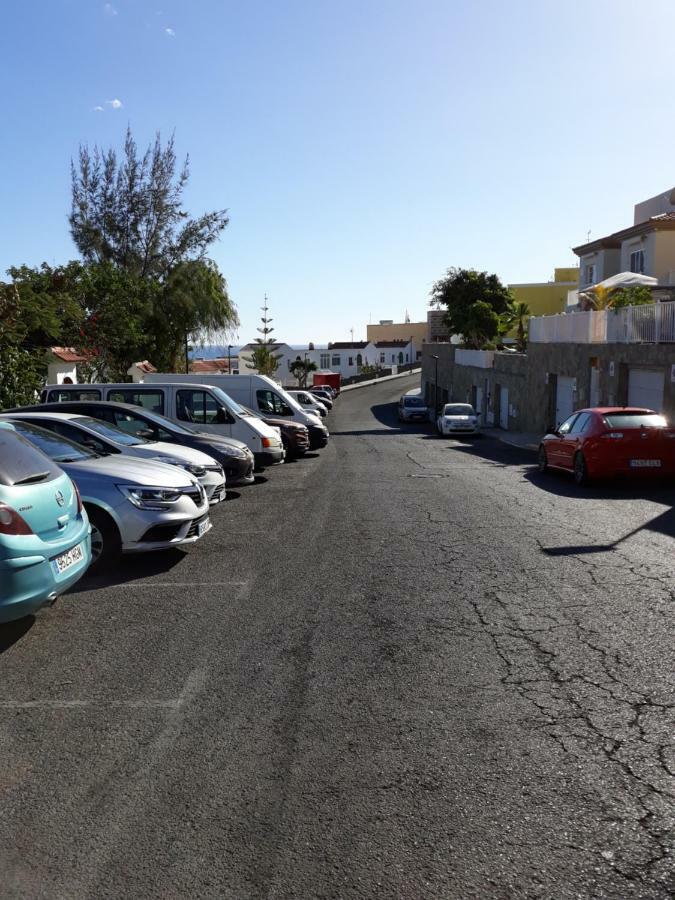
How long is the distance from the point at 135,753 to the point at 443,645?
2.51 meters

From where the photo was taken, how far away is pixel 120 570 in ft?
29.4

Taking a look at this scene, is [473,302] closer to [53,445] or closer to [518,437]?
[518,437]

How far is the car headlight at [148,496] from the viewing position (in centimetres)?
872

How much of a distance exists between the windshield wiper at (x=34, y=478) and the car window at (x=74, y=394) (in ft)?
34.1

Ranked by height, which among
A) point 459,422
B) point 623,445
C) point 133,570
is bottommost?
point 459,422

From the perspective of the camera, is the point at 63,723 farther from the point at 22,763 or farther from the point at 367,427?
the point at 367,427

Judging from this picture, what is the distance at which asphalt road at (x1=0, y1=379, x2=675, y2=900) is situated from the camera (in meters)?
3.49

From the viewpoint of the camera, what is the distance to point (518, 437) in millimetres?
35875

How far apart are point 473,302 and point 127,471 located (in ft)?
176

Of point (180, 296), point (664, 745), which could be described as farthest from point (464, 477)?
point (180, 296)

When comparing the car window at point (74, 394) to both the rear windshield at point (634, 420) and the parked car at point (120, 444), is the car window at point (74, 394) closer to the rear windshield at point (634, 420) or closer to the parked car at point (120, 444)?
the parked car at point (120, 444)

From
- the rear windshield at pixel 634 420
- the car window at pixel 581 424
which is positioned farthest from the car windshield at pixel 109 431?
the rear windshield at pixel 634 420

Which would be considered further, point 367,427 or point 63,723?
point 367,427

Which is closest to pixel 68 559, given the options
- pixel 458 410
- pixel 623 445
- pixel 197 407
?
pixel 197 407
